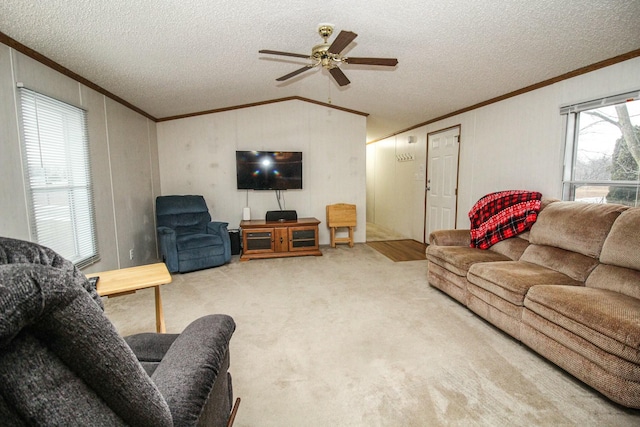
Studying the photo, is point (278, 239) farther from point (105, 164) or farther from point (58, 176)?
point (58, 176)

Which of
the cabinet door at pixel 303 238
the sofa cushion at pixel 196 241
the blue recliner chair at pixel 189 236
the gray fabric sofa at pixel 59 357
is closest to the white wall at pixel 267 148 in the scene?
the blue recliner chair at pixel 189 236

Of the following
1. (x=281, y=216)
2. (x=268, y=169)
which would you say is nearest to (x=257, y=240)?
(x=281, y=216)

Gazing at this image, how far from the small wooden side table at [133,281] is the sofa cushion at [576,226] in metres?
3.05

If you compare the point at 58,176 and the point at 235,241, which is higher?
the point at 58,176

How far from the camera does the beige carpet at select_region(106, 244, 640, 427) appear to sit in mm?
1612

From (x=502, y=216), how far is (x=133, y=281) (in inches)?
130

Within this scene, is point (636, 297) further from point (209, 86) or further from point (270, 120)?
point (270, 120)

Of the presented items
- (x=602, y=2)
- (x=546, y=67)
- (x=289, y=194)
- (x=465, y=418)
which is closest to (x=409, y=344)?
(x=465, y=418)

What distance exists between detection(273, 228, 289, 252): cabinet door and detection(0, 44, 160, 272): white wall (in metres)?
1.86

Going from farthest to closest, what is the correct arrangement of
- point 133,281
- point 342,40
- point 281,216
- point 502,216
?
1. point 281,216
2. point 502,216
3. point 342,40
4. point 133,281

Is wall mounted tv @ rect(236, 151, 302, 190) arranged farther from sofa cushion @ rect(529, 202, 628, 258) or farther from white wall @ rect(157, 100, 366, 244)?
sofa cushion @ rect(529, 202, 628, 258)

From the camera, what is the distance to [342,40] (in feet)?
7.08

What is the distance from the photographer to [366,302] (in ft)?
9.87

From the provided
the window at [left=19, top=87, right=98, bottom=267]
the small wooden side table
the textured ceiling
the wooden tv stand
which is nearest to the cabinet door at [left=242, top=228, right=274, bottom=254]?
the wooden tv stand
